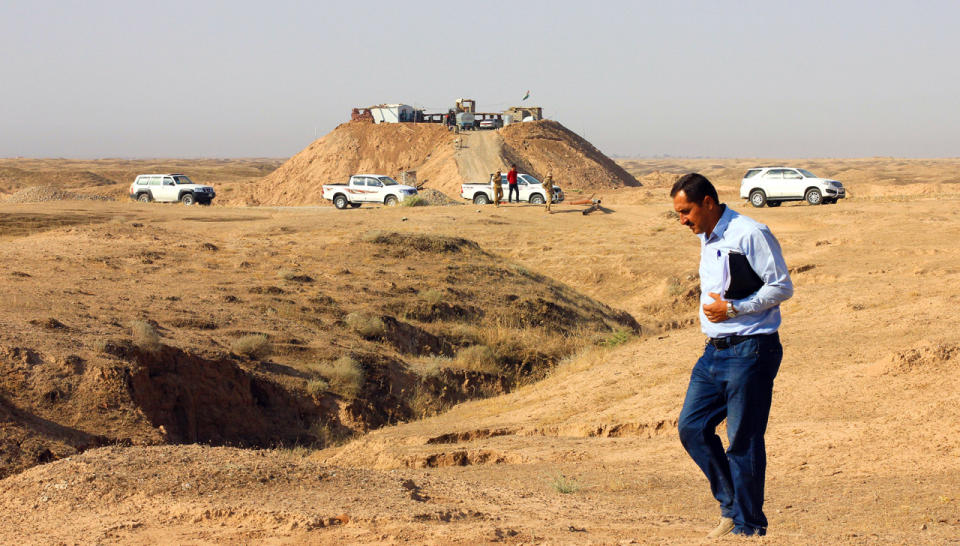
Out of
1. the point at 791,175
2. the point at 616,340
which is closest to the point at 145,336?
the point at 616,340

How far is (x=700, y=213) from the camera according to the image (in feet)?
16.4

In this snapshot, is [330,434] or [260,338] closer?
[330,434]

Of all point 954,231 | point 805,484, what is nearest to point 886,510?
point 805,484

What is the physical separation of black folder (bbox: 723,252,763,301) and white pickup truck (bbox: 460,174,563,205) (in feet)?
105

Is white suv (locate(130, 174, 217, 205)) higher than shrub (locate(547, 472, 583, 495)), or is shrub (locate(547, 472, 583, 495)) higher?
white suv (locate(130, 174, 217, 205))

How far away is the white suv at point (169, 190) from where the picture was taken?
3912 centimetres

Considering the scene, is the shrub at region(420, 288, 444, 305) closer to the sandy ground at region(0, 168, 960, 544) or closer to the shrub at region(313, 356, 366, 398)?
the sandy ground at region(0, 168, 960, 544)

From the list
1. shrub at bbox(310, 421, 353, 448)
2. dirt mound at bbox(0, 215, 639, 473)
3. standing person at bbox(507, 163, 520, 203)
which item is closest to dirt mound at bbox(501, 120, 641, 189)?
standing person at bbox(507, 163, 520, 203)

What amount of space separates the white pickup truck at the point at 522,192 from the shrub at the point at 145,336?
25.8m

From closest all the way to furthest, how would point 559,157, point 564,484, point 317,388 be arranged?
point 564,484, point 317,388, point 559,157

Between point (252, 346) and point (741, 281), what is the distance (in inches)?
383

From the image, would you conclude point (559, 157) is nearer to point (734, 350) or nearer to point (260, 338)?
point (260, 338)

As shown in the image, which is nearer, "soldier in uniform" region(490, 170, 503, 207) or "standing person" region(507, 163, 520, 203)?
"standing person" region(507, 163, 520, 203)

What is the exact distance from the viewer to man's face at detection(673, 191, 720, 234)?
196 inches
